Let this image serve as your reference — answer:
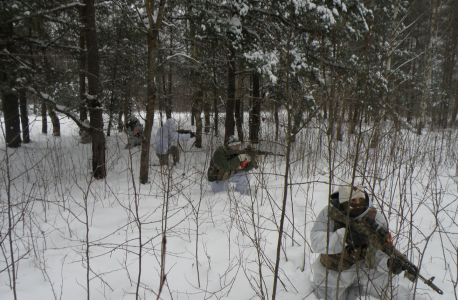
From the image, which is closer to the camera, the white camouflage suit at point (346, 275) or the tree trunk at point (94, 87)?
the white camouflage suit at point (346, 275)

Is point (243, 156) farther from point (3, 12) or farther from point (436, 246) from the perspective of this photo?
point (3, 12)

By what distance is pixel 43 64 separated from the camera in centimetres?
534

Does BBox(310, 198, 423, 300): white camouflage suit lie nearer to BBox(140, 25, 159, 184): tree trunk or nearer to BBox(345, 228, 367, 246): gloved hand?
BBox(345, 228, 367, 246): gloved hand

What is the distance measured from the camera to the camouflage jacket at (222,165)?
434cm

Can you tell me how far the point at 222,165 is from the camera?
436 cm

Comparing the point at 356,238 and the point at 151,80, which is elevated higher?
the point at 151,80

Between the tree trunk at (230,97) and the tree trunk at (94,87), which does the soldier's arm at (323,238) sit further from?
the tree trunk at (230,97)

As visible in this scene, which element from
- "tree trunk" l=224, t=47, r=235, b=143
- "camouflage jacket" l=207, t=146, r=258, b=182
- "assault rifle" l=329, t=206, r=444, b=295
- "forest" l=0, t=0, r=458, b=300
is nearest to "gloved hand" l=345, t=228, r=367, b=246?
"assault rifle" l=329, t=206, r=444, b=295

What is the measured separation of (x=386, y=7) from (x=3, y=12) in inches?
280

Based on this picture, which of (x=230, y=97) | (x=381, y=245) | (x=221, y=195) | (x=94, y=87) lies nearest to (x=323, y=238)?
(x=381, y=245)

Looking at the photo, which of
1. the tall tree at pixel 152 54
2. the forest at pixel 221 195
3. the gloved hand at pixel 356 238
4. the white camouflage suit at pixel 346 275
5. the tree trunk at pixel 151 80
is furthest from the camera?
the tree trunk at pixel 151 80

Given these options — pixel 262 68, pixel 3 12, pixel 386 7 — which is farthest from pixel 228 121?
pixel 3 12

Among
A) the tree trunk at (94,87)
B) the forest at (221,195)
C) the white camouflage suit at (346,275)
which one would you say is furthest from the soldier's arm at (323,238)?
the tree trunk at (94,87)

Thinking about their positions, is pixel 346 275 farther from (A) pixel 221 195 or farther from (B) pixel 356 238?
(A) pixel 221 195
